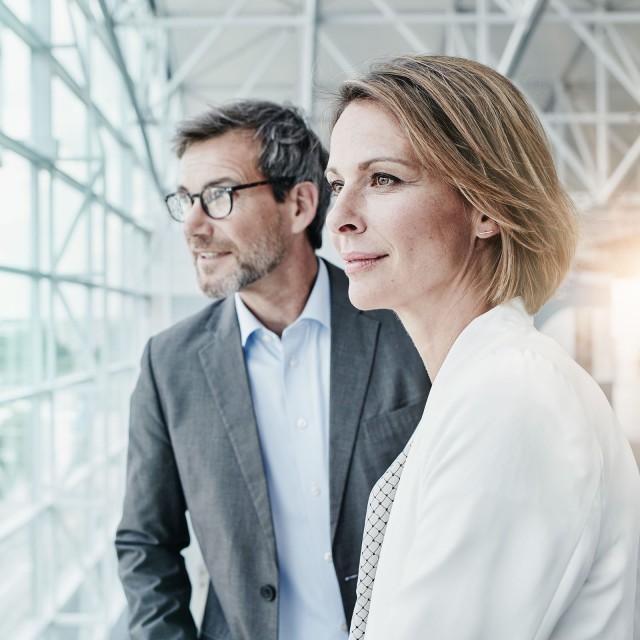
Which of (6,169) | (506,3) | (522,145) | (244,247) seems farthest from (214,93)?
(522,145)

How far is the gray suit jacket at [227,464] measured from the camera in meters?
2.20

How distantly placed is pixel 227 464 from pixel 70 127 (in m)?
7.73

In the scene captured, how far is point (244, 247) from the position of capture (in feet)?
8.60

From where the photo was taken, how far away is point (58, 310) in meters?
8.83

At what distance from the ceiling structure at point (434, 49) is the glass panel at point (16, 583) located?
7339 mm

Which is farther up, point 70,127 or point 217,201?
point 70,127

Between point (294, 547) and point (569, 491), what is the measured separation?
4.71 ft

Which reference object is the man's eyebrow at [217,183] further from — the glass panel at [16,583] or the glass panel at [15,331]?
the glass panel at [16,583]

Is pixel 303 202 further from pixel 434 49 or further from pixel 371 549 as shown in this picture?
pixel 434 49

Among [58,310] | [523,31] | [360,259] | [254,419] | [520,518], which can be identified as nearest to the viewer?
[520,518]

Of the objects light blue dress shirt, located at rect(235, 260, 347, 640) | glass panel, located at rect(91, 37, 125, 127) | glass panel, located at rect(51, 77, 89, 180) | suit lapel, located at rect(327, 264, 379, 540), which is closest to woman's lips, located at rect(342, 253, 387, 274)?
suit lapel, located at rect(327, 264, 379, 540)

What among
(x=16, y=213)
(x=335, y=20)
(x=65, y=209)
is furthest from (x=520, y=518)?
(x=335, y=20)

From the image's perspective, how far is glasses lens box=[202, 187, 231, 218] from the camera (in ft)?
8.59

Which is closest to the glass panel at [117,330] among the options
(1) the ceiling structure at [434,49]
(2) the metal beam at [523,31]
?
(1) the ceiling structure at [434,49]
